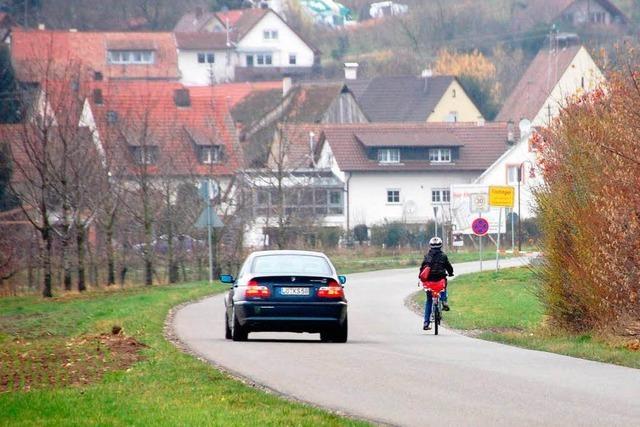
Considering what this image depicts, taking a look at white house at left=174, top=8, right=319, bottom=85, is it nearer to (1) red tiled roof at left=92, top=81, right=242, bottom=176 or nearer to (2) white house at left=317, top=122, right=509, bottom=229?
(1) red tiled roof at left=92, top=81, right=242, bottom=176

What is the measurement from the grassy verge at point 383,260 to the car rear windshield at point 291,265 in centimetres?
3177

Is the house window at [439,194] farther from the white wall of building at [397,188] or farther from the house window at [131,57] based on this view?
the house window at [131,57]

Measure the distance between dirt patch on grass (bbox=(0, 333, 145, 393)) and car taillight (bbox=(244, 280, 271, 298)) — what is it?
1.74 meters

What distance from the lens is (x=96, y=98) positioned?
8800 centimetres

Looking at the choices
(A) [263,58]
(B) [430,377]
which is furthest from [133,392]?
(A) [263,58]

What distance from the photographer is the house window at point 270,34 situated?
143m

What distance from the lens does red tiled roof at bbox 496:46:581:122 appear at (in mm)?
105188

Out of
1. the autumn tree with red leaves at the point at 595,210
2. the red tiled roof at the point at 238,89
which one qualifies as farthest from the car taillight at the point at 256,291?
the red tiled roof at the point at 238,89

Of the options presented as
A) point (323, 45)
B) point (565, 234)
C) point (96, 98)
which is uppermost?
point (323, 45)

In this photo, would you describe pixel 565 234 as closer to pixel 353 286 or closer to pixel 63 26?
pixel 353 286

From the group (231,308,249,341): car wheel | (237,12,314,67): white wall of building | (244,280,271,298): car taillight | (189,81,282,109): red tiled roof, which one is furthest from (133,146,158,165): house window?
(237,12,314,67): white wall of building

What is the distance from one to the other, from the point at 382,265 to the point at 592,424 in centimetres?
4716

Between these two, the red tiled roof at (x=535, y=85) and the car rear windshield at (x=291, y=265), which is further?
the red tiled roof at (x=535, y=85)

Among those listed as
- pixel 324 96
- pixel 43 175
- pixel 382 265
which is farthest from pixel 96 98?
pixel 43 175
